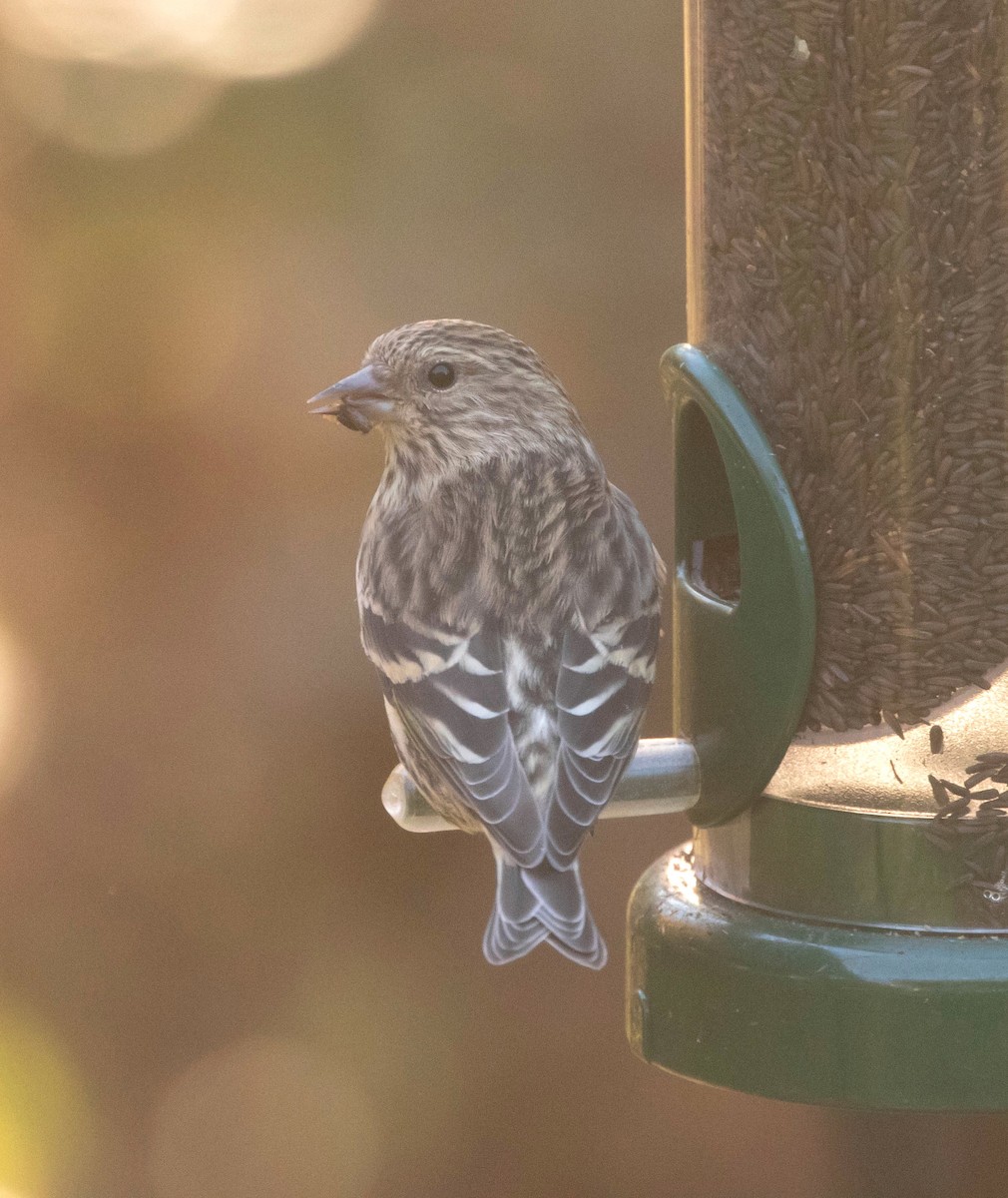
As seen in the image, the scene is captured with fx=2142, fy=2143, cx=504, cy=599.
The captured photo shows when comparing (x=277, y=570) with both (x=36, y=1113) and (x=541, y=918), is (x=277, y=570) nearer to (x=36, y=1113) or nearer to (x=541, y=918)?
(x=36, y=1113)

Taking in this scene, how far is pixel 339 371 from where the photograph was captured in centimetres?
640

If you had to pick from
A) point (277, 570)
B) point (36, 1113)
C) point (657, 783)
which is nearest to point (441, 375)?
point (657, 783)

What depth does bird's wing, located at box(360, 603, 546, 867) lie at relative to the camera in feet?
12.0

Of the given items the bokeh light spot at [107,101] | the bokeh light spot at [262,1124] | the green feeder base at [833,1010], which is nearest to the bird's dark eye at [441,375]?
the green feeder base at [833,1010]

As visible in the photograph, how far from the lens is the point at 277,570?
6.47m

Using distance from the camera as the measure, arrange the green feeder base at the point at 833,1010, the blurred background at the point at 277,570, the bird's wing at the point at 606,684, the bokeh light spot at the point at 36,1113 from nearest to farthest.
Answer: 1. the green feeder base at the point at 833,1010
2. the bird's wing at the point at 606,684
3. the bokeh light spot at the point at 36,1113
4. the blurred background at the point at 277,570

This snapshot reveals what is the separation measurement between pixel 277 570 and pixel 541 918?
9.98ft

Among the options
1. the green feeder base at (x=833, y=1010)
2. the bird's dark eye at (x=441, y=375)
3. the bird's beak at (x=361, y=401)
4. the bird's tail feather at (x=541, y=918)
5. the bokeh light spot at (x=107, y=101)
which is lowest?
the green feeder base at (x=833, y=1010)

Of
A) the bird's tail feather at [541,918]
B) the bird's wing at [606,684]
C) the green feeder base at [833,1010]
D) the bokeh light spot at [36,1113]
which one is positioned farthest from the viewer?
the bokeh light spot at [36,1113]

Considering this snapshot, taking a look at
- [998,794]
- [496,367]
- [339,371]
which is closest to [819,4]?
[496,367]

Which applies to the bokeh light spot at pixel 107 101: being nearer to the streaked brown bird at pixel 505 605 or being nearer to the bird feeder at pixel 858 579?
the streaked brown bird at pixel 505 605

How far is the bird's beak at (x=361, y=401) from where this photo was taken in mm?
4082

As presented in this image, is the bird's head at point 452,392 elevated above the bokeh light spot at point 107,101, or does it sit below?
below

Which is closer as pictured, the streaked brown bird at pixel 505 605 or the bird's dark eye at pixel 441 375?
the streaked brown bird at pixel 505 605
